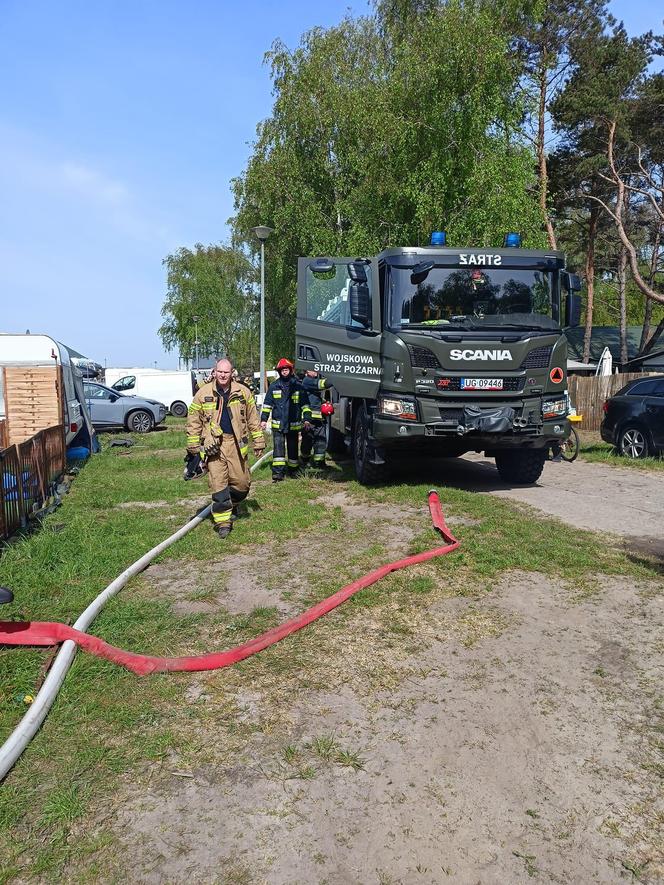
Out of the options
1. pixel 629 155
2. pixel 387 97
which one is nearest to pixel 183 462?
pixel 387 97

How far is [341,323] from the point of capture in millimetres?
9484

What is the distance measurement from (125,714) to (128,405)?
18434 mm

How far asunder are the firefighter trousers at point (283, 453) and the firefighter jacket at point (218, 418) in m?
2.44

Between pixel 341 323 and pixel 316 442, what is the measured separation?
6.68 feet

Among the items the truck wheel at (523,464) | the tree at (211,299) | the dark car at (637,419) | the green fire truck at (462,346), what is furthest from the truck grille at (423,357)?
the tree at (211,299)

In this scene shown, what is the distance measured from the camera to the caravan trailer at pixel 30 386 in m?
12.2

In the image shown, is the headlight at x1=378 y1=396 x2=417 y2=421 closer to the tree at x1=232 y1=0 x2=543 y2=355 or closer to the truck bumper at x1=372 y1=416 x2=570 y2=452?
the truck bumper at x1=372 y1=416 x2=570 y2=452

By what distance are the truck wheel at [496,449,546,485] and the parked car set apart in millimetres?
13846

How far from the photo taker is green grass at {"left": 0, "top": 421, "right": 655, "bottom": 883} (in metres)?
2.87

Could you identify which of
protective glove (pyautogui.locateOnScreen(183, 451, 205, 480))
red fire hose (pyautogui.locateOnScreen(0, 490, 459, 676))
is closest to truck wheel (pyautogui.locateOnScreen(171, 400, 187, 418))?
protective glove (pyautogui.locateOnScreen(183, 451, 205, 480))

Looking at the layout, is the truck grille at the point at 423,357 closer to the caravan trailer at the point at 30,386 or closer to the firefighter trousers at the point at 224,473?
the firefighter trousers at the point at 224,473

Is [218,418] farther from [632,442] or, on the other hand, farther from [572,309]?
[632,442]

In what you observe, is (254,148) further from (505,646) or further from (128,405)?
(505,646)

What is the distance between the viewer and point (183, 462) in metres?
13.2
